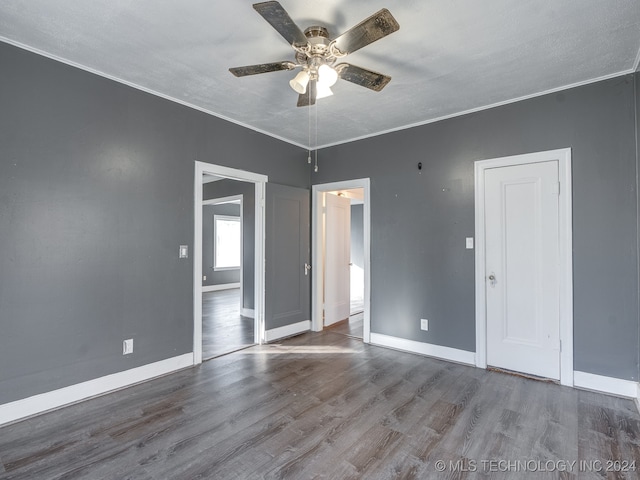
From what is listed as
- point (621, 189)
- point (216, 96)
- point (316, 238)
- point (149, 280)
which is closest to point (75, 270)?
point (149, 280)

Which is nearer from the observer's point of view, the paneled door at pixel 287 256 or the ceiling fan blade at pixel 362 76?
the ceiling fan blade at pixel 362 76

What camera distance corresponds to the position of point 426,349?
3826mm

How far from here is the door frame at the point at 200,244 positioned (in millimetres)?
3504

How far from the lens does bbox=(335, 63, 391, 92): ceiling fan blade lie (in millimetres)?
2209

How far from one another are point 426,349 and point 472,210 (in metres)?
→ 1.71

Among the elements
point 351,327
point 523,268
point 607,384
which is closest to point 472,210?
point 523,268

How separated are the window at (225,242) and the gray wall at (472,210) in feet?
17.9

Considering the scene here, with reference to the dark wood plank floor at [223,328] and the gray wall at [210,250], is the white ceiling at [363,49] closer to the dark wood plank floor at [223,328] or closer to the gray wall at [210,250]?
the dark wood plank floor at [223,328]

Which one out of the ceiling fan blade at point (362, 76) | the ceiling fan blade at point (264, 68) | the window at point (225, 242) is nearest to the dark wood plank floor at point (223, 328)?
the window at point (225, 242)

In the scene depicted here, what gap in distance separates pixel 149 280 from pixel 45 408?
121 centimetres

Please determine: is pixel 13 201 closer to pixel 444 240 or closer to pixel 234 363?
pixel 234 363

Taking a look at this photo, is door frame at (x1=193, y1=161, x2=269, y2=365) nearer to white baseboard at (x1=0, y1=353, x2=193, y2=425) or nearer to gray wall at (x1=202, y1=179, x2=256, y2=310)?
white baseboard at (x1=0, y1=353, x2=193, y2=425)

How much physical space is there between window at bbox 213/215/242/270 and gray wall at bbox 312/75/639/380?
544 centimetres

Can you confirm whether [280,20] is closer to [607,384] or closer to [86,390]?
[86,390]
